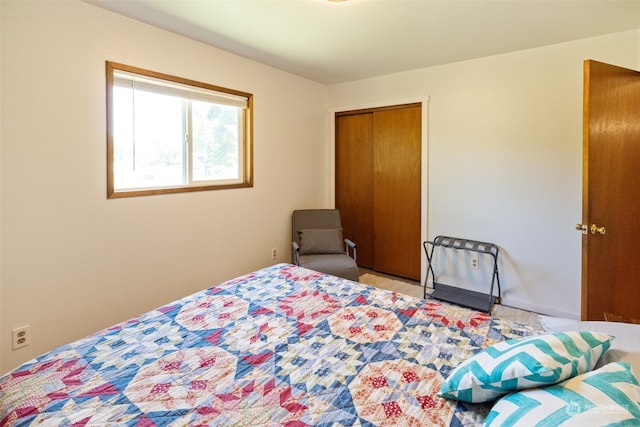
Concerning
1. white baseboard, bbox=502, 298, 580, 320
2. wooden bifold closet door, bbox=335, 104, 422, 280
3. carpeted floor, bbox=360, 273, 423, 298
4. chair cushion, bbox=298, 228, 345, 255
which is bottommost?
white baseboard, bbox=502, 298, 580, 320

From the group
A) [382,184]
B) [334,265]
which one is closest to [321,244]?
[334,265]

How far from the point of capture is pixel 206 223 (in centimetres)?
312

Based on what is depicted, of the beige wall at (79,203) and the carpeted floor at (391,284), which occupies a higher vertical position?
the beige wall at (79,203)

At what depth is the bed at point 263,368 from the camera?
41.1 inches

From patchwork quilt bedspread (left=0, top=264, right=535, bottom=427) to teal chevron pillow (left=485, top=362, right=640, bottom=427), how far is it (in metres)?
0.17

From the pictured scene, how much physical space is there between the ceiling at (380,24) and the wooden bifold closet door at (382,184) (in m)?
0.86

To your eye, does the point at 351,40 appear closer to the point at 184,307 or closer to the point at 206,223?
the point at 206,223

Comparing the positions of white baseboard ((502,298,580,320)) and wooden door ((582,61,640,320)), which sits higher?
wooden door ((582,61,640,320))

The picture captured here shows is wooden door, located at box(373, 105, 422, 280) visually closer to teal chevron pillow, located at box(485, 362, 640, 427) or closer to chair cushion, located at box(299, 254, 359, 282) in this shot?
chair cushion, located at box(299, 254, 359, 282)

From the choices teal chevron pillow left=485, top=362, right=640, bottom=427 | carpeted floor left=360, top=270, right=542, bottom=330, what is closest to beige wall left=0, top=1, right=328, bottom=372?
carpeted floor left=360, top=270, right=542, bottom=330

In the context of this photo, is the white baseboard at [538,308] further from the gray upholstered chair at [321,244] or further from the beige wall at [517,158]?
the gray upholstered chair at [321,244]

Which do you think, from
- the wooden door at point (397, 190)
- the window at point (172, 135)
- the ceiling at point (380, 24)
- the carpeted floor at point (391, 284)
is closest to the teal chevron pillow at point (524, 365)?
the ceiling at point (380, 24)

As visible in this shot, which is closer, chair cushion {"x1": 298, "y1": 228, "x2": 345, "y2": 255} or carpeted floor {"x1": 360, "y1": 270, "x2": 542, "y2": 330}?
carpeted floor {"x1": 360, "y1": 270, "x2": 542, "y2": 330}

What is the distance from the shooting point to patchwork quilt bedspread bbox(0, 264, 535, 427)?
104cm
